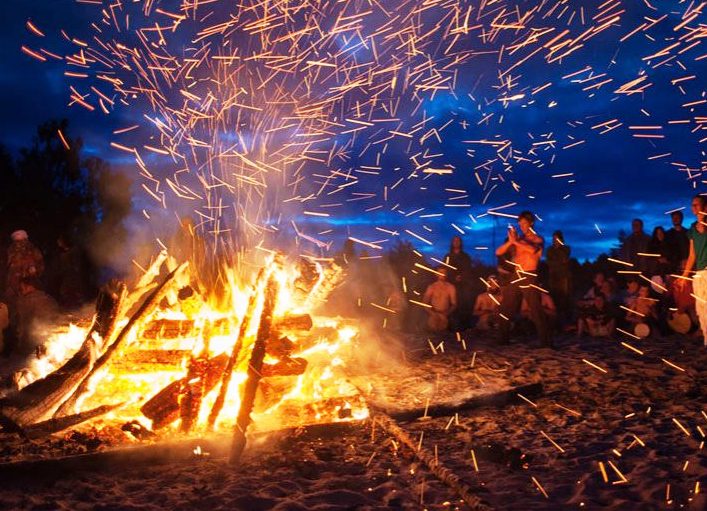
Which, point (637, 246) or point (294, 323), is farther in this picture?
point (637, 246)

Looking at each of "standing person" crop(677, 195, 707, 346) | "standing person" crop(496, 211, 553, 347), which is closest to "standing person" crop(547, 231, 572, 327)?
"standing person" crop(496, 211, 553, 347)

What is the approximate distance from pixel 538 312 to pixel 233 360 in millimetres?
4844

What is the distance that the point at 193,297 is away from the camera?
233 inches

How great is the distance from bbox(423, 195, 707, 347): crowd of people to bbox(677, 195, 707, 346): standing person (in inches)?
0.4

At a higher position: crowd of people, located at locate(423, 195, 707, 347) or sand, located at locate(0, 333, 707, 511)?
crowd of people, located at locate(423, 195, 707, 347)

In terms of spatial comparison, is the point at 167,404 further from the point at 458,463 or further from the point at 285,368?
the point at 458,463

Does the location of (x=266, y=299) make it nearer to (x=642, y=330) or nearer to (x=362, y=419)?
(x=362, y=419)

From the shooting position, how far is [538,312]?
8039 mm

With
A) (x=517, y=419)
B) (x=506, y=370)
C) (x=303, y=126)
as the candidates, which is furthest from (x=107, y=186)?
(x=517, y=419)

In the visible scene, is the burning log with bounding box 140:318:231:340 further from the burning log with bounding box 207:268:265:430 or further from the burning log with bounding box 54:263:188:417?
A: the burning log with bounding box 207:268:265:430

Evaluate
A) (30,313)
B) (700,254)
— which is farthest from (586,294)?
(30,313)

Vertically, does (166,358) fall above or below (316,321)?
below

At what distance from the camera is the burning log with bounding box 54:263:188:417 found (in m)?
4.75

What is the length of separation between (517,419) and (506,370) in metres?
1.88
